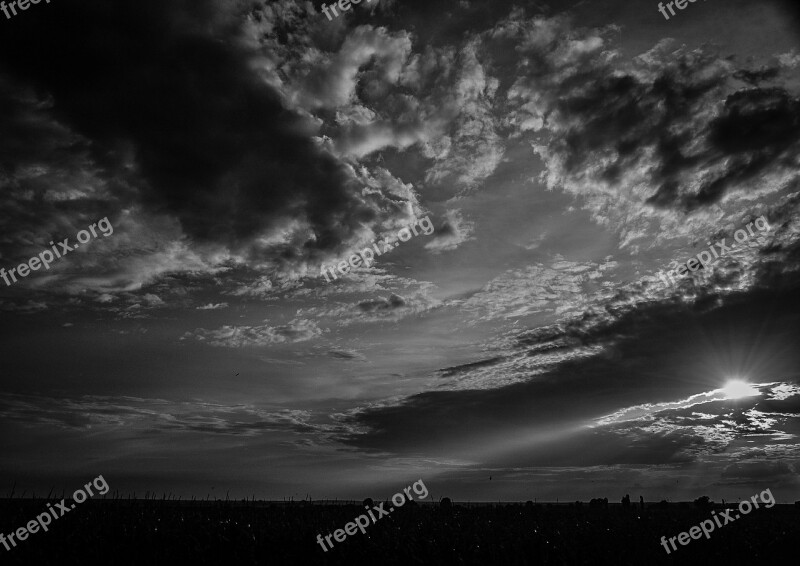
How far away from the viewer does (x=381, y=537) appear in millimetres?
32500

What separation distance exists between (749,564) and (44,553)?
40.6 meters

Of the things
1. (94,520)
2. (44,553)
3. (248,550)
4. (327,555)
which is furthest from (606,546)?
(94,520)

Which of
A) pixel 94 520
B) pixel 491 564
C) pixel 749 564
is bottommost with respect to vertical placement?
pixel 749 564

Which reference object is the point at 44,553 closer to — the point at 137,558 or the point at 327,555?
the point at 137,558

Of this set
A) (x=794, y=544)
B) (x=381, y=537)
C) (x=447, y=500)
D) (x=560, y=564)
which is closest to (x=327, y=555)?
(x=381, y=537)

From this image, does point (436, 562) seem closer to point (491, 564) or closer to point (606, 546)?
point (491, 564)

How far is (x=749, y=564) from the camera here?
1225 inches

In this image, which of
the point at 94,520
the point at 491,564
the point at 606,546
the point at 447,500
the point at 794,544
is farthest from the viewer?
the point at 447,500

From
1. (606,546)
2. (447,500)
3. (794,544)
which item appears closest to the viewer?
(606,546)

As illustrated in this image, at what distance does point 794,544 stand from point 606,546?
1462 cm

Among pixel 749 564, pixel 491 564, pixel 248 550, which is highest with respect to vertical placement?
pixel 248 550

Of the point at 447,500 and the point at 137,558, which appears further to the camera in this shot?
the point at 447,500

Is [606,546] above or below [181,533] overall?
below

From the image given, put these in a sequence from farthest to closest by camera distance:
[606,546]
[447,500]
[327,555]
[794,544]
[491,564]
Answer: [447,500] < [794,544] < [606,546] < [327,555] < [491,564]
